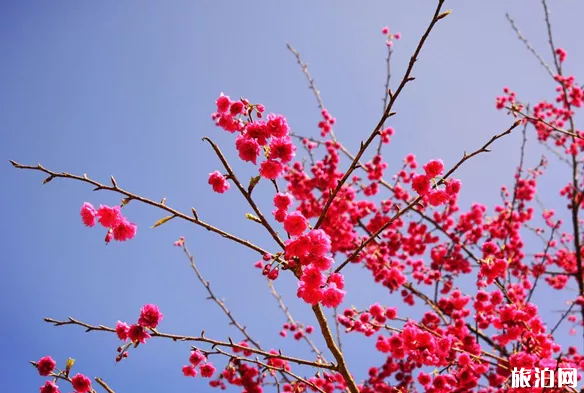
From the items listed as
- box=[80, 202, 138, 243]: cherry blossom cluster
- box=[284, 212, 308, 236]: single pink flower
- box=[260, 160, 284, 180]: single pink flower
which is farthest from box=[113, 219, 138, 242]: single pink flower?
box=[284, 212, 308, 236]: single pink flower

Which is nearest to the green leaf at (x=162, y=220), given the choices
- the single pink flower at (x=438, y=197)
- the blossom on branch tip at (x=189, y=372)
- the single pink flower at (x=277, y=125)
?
the single pink flower at (x=277, y=125)

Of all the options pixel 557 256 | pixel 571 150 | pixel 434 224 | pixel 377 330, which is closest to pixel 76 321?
pixel 377 330

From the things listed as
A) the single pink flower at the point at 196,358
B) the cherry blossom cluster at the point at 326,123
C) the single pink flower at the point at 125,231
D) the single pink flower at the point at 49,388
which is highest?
the cherry blossom cluster at the point at 326,123

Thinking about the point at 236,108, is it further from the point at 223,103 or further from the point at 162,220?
the point at 162,220

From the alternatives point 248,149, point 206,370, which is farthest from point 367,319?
point 248,149

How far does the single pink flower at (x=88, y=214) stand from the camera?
3452mm

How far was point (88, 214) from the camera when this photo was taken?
345cm

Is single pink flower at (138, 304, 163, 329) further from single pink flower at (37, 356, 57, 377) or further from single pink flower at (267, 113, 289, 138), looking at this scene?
single pink flower at (267, 113, 289, 138)

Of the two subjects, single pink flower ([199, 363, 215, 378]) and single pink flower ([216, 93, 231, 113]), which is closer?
single pink flower ([216, 93, 231, 113])

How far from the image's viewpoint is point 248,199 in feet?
10.7

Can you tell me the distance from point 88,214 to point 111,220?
19 cm

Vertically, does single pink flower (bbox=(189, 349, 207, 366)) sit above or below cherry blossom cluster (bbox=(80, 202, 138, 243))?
below

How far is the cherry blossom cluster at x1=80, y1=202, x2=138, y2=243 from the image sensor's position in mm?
3453

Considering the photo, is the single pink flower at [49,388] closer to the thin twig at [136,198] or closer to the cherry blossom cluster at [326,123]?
the thin twig at [136,198]
